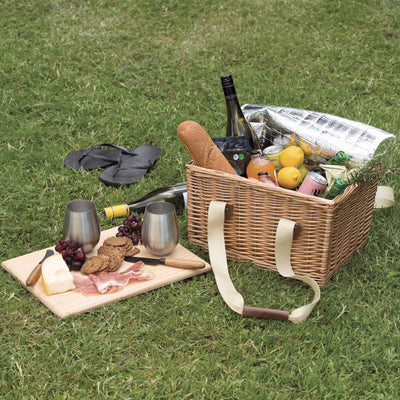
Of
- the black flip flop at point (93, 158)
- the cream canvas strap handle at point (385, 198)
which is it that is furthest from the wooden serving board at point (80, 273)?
the cream canvas strap handle at point (385, 198)

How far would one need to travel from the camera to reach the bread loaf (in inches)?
98.3

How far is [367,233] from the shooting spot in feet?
9.08

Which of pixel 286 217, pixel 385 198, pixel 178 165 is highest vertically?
pixel 286 217

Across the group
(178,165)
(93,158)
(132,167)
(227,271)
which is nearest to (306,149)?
(227,271)

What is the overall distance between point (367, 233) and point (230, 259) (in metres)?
0.72

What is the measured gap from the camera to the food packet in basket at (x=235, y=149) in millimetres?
2648

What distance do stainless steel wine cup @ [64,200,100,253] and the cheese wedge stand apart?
0.54 ft

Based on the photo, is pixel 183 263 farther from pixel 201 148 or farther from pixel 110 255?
pixel 201 148

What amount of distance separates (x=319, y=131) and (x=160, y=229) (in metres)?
0.93

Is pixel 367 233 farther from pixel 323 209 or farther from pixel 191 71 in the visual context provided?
pixel 191 71

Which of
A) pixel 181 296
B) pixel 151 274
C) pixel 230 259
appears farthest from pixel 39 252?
pixel 230 259

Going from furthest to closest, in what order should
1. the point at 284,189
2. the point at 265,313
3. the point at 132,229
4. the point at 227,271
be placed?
1. the point at 132,229
2. the point at 227,271
3. the point at 284,189
4. the point at 265,313

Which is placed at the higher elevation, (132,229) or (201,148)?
(201,148)

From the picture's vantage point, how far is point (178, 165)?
355cm
